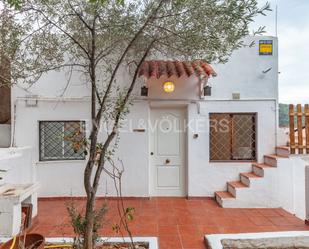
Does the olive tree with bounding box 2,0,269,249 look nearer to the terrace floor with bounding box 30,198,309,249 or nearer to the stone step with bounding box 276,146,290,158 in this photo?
the terrace floor with bounding box 30,198,309,249

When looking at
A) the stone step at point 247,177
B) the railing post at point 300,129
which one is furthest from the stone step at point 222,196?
the railing post at point 300,129

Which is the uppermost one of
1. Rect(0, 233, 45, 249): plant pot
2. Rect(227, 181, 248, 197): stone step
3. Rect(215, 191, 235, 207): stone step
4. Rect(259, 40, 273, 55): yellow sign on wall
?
Rect(259, 40, 273, 55): yellow sign on wall

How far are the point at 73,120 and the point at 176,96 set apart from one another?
123 inches

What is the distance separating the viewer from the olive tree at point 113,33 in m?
3.39

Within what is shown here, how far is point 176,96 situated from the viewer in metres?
7.17

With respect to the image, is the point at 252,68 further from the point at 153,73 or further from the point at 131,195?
the point at 131,195

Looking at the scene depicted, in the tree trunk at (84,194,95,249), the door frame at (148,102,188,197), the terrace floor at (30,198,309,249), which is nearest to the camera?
the tree trunk at (84,194,95,249)

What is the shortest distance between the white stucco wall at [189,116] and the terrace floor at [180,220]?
0.49 m

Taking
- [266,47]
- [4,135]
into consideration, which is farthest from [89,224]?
[266,47]

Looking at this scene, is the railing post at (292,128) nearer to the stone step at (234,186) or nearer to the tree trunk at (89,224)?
the stone step at (234,186)

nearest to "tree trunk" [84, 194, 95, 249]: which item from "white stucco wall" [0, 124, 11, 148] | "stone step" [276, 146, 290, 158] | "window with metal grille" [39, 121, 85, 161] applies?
"window with metal grille" [39, 121, 85, 161]

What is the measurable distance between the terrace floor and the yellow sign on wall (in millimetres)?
4441

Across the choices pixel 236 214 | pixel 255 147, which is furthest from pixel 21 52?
pixel 255 147

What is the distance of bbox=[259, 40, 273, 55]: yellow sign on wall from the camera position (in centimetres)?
715
